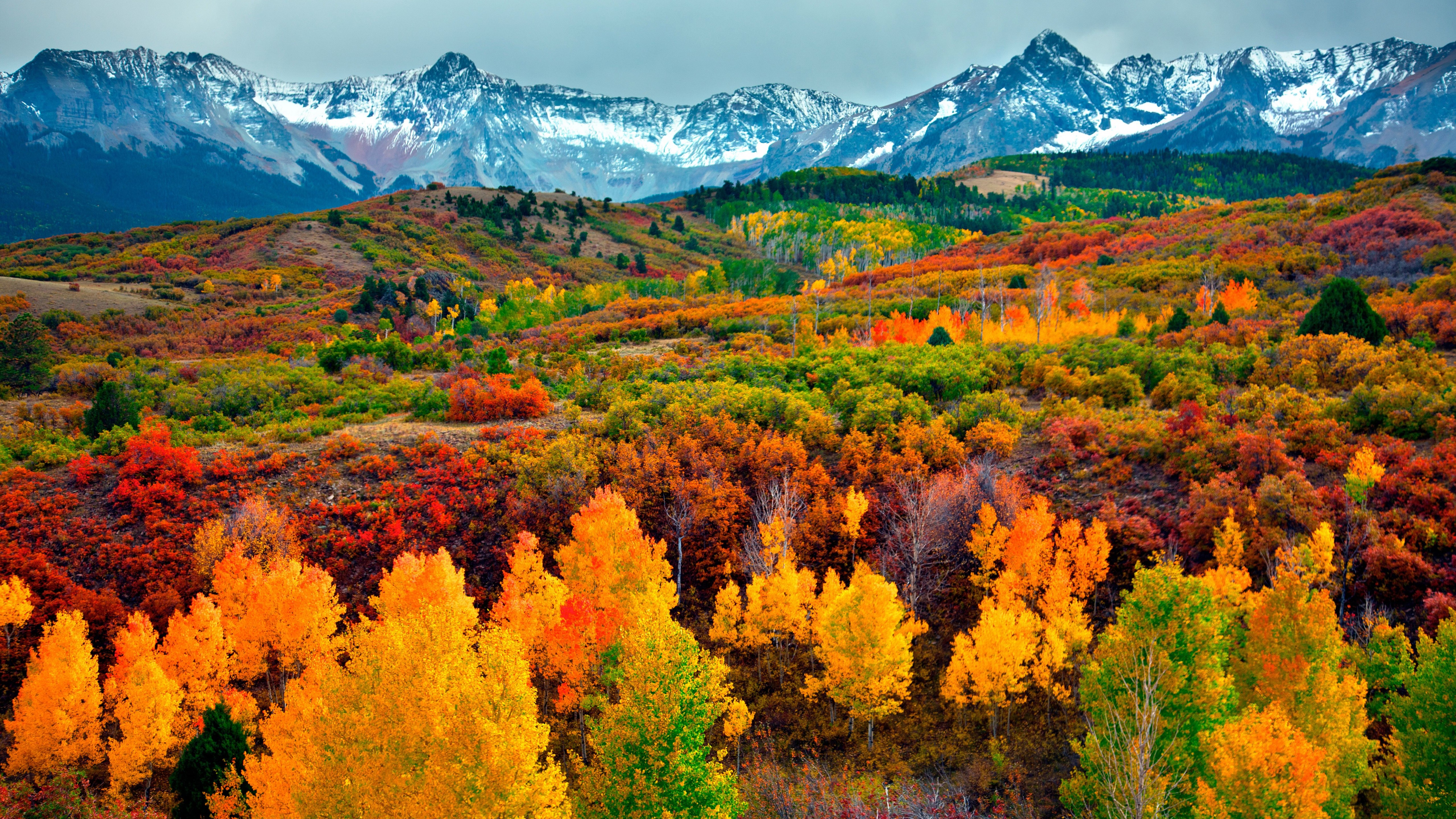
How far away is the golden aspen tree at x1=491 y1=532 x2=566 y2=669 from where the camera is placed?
24266 mm

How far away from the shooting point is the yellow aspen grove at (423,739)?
1343 cm

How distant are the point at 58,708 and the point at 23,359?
123 ft

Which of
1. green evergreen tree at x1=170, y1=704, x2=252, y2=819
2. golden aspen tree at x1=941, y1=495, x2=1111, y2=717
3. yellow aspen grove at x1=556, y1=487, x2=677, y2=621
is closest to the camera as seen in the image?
green evergreen tree at x1=170, y1=704, x2=252, y2=819

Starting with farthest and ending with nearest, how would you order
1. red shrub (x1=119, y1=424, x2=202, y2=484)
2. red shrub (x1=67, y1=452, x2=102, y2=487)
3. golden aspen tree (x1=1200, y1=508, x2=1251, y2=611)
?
red shrub (x1=119, y1=424, x2=202, y2=484)
red shrub (x1=67, y1=452, x2=102, y2=487)
golden aspen tree (x1=1200, y1=508, x2=1251, y2=611)

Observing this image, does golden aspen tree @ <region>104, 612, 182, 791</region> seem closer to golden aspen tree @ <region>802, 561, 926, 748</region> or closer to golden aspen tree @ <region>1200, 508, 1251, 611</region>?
golden aspen tree @ <region>802, 561, 926, 748</region>

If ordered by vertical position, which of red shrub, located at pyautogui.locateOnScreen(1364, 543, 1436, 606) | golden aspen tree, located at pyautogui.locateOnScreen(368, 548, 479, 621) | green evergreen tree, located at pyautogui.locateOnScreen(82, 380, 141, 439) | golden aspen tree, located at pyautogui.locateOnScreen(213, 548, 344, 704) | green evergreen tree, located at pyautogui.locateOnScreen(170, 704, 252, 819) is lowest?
green evergreen tree, located at pyautogui.locateOnScreen(170, 704, 252, 819)

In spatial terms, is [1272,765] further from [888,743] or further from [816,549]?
[816,549]

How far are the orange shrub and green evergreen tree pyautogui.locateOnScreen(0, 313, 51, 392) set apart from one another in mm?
28661

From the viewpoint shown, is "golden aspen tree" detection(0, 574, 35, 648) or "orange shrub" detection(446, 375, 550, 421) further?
"orange shrub" detection(446, 375, 550, 421)

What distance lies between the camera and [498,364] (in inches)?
2051

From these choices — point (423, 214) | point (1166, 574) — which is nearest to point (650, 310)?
point (1166, 574)

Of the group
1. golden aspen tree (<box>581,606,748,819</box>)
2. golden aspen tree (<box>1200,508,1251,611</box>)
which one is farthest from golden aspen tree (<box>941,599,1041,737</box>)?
golden aspen tree (<box>581,606,748,819</box>)

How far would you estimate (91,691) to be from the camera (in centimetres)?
2198

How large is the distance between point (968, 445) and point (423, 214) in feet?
440
